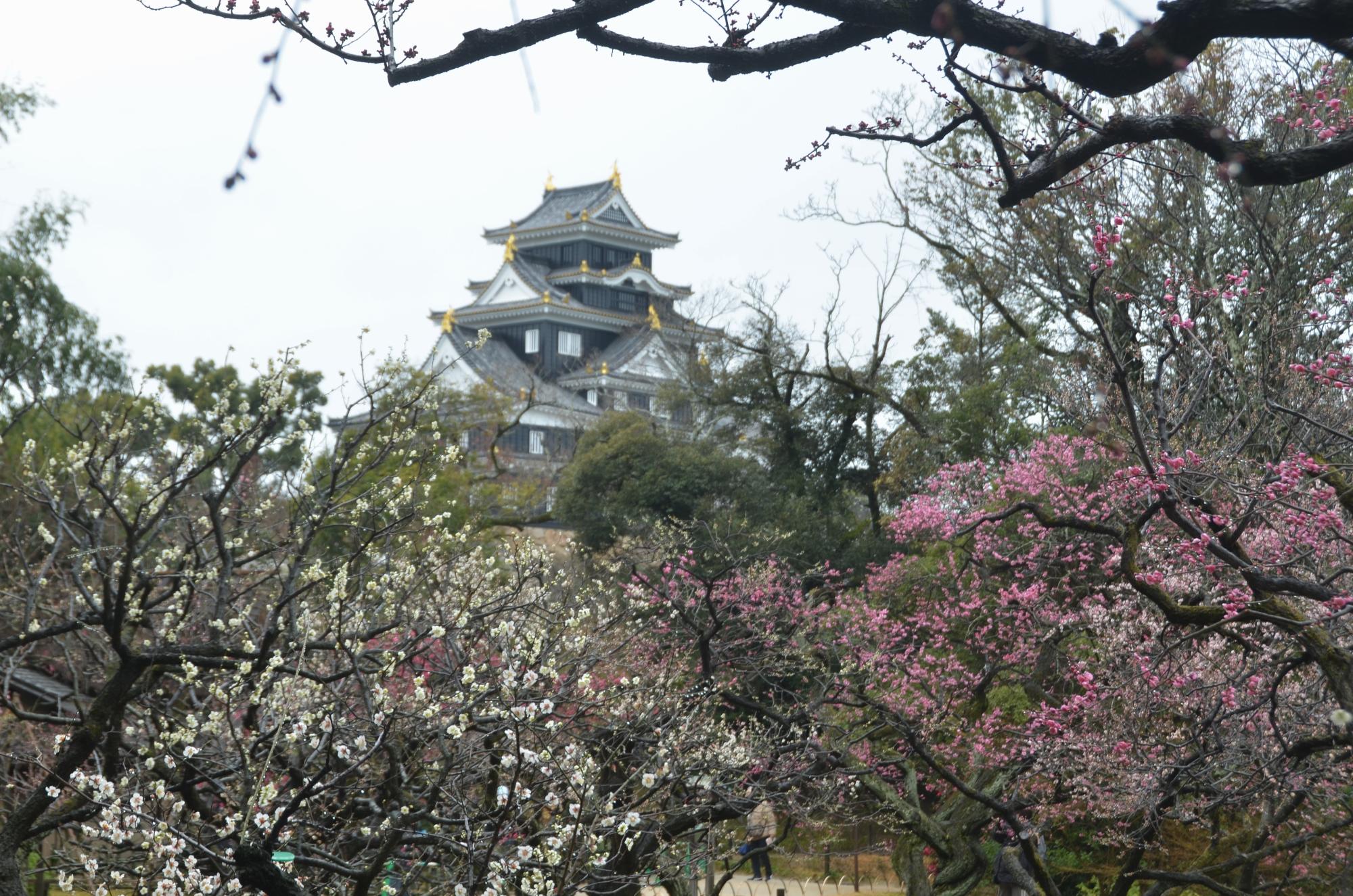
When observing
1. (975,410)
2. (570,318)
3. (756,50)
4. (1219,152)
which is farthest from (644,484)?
Answer: (570,318)

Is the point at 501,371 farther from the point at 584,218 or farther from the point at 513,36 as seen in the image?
the point at 513,36

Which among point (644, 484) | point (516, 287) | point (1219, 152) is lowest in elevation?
point (1219, 152)

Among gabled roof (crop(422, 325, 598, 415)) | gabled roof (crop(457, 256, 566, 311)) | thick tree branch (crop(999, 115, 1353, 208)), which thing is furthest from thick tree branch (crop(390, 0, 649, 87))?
gabled roof (crop(457, 256, 566, 311))

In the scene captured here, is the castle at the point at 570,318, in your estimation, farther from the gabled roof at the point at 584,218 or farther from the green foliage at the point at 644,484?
the green foliage at the point at 644,484

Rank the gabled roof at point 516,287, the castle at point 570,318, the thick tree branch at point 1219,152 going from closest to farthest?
the thick tree branch at point 1219,152 → the castle at point 570,318 → the gabled roof at point 516,287

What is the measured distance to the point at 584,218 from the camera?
41500 millimetres

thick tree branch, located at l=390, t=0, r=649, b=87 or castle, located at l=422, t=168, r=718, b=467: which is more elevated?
castle, located at l=422, t=168, r=718, b=467

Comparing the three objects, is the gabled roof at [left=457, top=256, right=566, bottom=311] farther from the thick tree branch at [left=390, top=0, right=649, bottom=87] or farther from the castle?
the thick tree branch at [left=390, top=0, right=649, bottom=87]

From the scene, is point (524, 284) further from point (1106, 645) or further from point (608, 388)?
point (1106, 645)

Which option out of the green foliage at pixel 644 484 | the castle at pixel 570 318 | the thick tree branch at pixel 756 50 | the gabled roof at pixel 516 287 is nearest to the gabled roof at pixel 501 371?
the castle at pixel 570 318

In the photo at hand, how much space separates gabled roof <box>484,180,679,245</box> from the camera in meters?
42.2

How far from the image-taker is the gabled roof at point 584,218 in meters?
42.2

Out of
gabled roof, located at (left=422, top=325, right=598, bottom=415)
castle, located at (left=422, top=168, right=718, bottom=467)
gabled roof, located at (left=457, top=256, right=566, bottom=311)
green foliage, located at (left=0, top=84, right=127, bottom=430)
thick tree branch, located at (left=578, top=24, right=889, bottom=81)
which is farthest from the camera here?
gabled roof, located at (left=457, top=256, right=566, bottom=311)

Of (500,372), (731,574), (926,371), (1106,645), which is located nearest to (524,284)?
(500,372)
